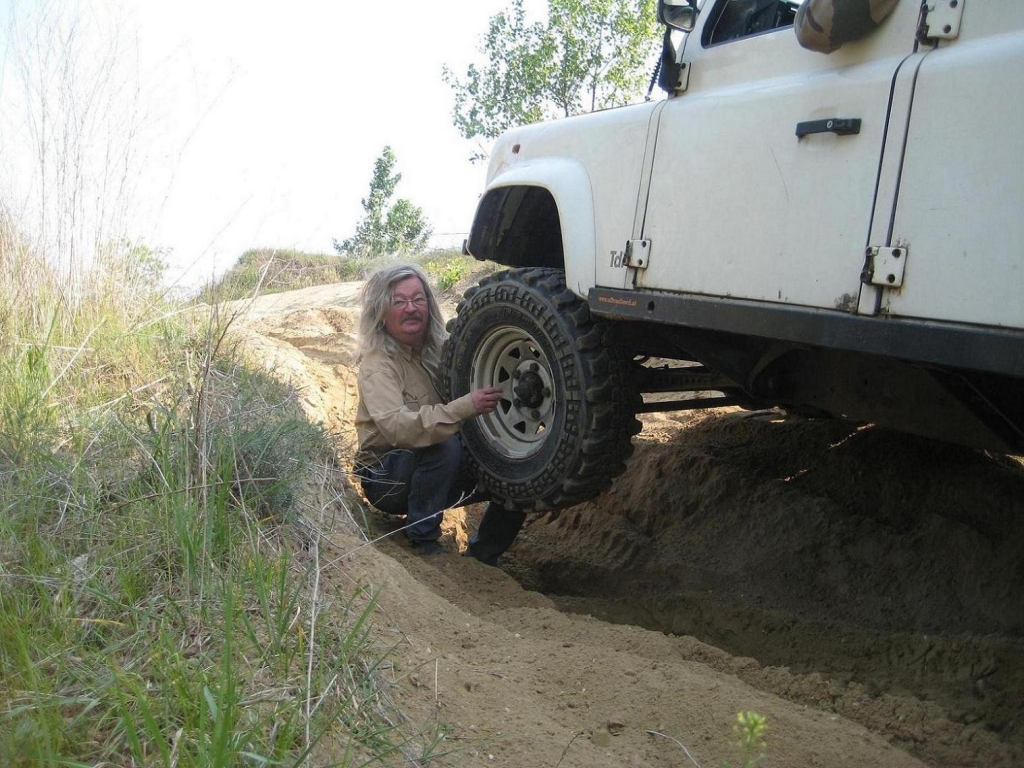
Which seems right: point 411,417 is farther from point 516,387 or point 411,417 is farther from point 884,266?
point 884,266

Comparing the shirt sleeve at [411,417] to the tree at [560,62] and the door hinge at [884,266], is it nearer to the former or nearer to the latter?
the door hinge at [884,266]

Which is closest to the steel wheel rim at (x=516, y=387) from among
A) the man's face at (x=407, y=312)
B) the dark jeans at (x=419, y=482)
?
the dark jeans at (x=419, y=482)

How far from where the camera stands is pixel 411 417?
4086 mm

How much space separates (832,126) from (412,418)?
2138mm

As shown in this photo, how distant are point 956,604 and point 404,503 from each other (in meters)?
2.39

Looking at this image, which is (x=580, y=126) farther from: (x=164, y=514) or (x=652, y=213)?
(x=164, y=514)

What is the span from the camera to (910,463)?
14.4ft

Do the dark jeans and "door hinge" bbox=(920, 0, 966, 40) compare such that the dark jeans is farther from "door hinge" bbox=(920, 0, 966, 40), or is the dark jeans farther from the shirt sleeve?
"door hinge" bbox=(920, 0, 966, 40)

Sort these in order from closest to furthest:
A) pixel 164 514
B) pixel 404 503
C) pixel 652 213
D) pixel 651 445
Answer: pixel 164 514 < pixel 652 213 < pixel 404 503 < pixel 651 445

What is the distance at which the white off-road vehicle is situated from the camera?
2.46 m

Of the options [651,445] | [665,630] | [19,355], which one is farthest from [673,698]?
[19,355]

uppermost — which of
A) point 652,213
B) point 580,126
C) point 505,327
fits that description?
point 580,126

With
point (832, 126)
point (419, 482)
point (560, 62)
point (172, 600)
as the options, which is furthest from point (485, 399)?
point (560, 62)

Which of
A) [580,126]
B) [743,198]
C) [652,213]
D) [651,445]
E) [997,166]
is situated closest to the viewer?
[997,166]
